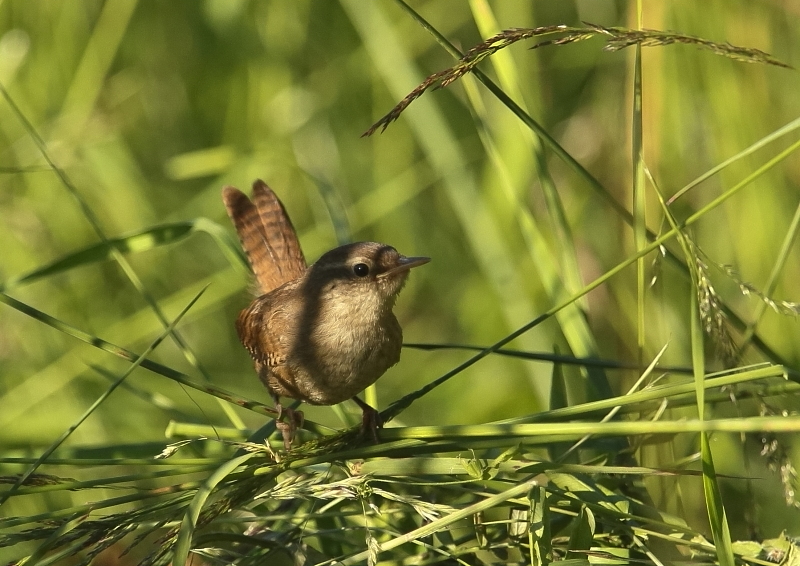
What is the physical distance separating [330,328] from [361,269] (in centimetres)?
21

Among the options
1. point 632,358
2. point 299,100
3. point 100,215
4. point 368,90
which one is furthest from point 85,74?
point 632,358

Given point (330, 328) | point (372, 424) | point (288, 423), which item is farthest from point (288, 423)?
point (330, 328)

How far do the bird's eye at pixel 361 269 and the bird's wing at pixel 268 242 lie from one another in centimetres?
59

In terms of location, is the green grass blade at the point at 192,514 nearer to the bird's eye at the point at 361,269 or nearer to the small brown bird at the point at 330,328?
the small brown bird at the point at 330,328

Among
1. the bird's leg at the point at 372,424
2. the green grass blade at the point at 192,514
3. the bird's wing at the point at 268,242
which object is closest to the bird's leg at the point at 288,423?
the bird's leg at the point at 372,424

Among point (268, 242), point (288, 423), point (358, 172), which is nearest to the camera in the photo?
point (288, 423)

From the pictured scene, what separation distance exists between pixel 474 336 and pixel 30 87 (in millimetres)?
2130

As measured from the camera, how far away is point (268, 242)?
3.32 meters

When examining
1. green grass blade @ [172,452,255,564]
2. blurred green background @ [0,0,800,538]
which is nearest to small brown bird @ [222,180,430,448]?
blurred green background @ [0,0,800,538]

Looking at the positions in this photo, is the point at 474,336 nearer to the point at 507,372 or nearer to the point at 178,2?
the point at 507,372

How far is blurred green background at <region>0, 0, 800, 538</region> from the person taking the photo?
2891 millimetres

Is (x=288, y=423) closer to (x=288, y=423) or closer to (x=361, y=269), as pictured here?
(x=288, y=423)

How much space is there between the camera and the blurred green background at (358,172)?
289cm

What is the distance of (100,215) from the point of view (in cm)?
407
